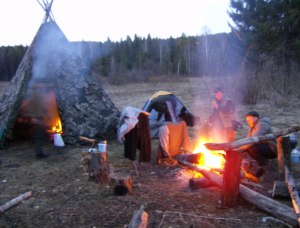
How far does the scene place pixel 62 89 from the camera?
25.1ft

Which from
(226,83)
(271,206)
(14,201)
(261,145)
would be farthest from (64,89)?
(226,83)

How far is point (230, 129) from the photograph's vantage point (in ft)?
21.5

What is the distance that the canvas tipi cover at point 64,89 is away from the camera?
7.50 meters

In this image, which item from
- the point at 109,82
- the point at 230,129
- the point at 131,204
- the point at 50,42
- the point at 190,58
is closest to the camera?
the point at 131,204

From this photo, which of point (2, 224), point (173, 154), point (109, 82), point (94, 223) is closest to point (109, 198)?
point (94, 223)

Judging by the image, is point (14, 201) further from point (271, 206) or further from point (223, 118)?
point (223, 118)

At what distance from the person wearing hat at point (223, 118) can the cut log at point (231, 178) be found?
9.14ft

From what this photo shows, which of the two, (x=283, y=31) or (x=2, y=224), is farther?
(x=283, y=31)

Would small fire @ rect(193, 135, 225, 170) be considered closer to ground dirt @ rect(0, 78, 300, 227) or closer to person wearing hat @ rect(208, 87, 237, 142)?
ground dirt @ rect(0, 78, 300, 227)

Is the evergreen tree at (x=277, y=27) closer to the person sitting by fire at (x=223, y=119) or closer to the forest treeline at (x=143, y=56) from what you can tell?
the forest treeline at (x=143, y=56)

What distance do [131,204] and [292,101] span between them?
10427 mm

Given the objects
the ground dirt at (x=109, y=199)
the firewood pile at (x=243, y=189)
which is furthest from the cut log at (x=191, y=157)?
the firewood pile at (x=243, y=189)

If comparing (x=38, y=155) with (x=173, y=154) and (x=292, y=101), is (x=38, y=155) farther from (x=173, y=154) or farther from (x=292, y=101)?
(x=292, y=101)

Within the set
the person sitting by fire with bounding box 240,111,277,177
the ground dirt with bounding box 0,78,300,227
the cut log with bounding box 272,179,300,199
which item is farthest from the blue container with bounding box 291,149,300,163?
the cut log with bounding box 272,179,300,199
